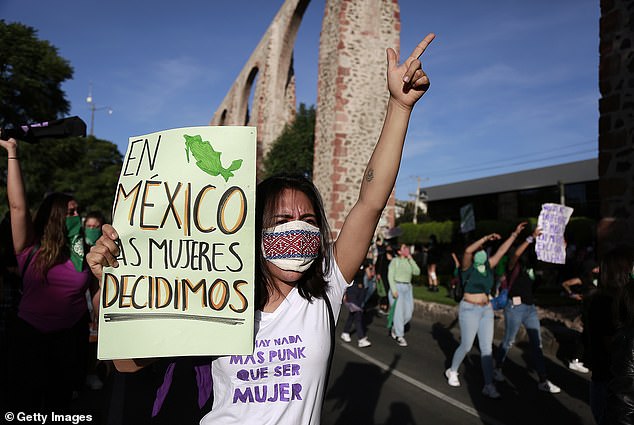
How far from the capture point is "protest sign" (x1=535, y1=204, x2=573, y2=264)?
19.2ft

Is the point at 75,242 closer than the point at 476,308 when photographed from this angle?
Yes

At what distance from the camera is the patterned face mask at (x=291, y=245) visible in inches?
67.9

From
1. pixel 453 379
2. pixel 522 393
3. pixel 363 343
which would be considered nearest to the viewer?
pixel 522 393

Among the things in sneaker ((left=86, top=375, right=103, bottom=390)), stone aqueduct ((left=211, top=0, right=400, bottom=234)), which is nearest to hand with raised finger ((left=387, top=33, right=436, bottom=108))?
sneaker ((left=86, top=375, right=103, bottom=390))

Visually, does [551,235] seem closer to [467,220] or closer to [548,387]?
[548,387]

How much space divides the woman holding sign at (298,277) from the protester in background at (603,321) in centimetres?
225

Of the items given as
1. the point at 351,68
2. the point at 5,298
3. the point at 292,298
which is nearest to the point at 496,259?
the point at 292,298

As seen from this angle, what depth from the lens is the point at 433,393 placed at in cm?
525

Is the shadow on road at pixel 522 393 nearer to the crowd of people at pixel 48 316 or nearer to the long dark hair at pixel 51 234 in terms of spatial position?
the crowd of people at pixel 48 316

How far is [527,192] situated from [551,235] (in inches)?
1237

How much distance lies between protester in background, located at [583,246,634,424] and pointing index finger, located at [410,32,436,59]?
2.28 m

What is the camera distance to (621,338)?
2.32 meters

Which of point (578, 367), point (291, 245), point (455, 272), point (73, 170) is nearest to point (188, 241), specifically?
point (291, 245)

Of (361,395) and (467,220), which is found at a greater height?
(467,220)
